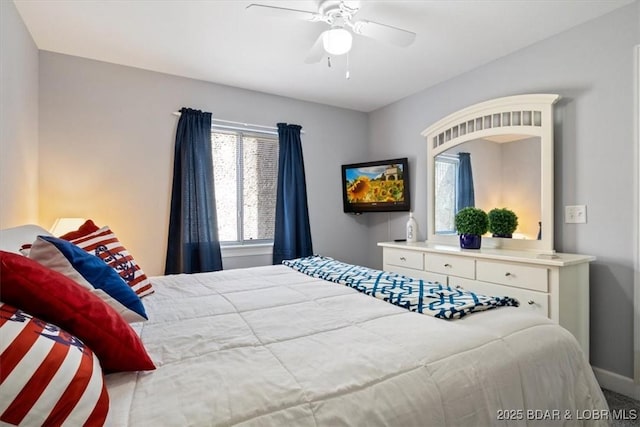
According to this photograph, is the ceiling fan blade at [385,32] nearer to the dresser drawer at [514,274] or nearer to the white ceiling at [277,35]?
the white ceiling at [277,35]

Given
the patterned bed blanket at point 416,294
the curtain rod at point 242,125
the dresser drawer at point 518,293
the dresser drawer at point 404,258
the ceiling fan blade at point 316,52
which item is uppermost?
the ceiling fan blade at point 316,52

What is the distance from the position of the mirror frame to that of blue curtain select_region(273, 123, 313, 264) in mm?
1390

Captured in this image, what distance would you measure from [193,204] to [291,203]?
1065 mm

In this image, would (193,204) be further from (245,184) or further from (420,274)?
(420,274)

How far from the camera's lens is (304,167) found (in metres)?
3.88

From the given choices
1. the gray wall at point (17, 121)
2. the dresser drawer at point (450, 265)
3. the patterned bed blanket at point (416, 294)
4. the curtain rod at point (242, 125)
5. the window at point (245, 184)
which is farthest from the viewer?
the window at point (245, 184)

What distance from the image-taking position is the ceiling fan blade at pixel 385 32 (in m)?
2.02

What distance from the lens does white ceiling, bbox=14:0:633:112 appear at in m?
2.13

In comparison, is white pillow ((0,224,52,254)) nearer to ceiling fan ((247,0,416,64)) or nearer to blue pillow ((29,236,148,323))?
blue pillow ((29,236,148,323))

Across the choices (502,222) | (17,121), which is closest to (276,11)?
(17,121)

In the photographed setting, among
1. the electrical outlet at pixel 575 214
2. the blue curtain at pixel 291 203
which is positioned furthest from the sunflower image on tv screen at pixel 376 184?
the electrical outlet at pixel 575 214

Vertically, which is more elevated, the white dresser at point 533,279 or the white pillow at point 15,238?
the white pillow at point 15,238

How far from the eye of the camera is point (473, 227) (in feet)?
9.11

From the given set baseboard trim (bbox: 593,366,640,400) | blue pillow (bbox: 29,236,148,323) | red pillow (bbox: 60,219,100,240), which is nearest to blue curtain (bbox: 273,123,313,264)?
red pillow (bbox: 60,219,100,240)
